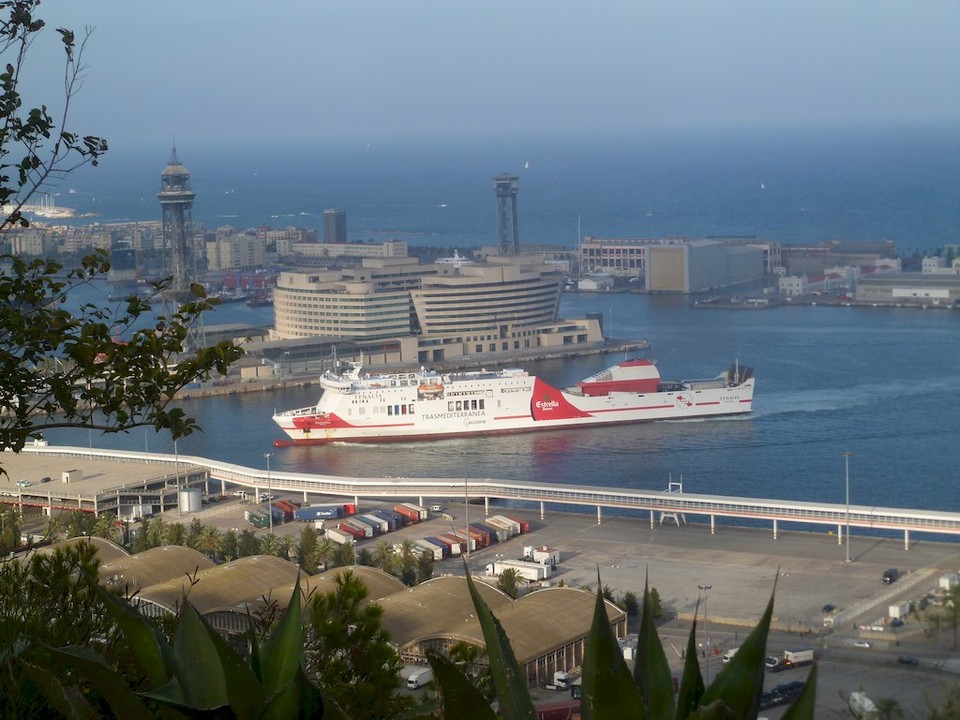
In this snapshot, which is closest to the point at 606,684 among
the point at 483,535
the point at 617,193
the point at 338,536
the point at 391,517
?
the point at 483,535

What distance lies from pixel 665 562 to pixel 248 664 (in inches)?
204

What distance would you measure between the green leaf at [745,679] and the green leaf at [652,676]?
0.03 metres

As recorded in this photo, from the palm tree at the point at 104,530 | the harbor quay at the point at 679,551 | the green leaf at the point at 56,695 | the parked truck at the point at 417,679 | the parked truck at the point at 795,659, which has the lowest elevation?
the harbor quay at the point at 679,551

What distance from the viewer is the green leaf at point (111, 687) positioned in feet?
3.38

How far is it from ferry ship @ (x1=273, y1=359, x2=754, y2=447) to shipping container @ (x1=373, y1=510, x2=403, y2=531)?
11.3ft

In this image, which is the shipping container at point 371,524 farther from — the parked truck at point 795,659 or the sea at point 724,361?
the parked truck at point 795,659

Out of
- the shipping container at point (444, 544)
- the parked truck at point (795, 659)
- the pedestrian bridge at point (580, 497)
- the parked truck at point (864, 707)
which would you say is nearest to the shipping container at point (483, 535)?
the shipping container at point (444, 544)

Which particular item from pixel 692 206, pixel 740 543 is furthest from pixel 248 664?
pixel 692 206

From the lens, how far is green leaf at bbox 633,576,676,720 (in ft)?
3.07

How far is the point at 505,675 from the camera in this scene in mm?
943

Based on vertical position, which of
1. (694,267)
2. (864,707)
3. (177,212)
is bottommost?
(864,707)

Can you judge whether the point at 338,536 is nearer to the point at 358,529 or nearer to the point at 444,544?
A: the point at 358,529

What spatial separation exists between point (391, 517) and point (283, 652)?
6.26m

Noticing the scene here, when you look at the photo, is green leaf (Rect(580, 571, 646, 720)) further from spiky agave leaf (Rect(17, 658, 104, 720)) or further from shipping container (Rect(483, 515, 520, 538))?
shipping container (Rect(483, 515, 520, 538))
